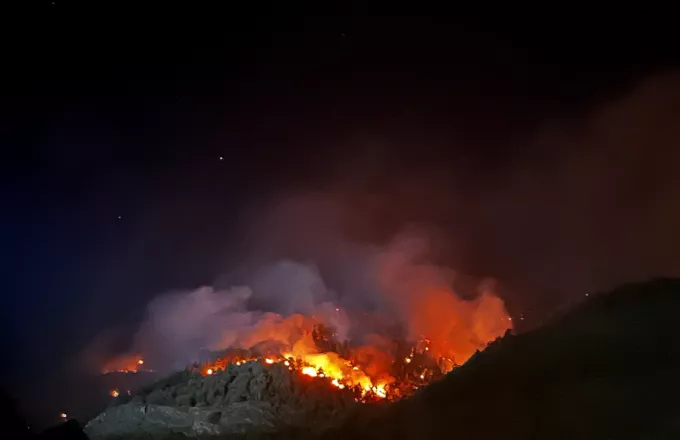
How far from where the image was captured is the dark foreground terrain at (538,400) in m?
8.44

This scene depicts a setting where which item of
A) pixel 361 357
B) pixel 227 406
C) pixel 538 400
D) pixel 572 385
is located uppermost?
pixel 361 357

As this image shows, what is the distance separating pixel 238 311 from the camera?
2972 cm

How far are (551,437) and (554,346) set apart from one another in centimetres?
251

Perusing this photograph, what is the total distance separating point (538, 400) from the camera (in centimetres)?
912

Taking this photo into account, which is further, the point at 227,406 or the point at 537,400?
the point at 227,406

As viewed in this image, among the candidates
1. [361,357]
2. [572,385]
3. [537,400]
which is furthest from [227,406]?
[361,357]

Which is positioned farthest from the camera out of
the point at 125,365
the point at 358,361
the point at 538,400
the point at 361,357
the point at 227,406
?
the point at 125,365

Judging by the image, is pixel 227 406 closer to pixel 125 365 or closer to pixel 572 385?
pixel 572 385

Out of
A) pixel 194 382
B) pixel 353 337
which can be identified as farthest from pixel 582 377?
pixel 353 337

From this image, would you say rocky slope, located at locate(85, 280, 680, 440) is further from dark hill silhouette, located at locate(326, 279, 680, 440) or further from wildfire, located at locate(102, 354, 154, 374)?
wildfire, located at locate(102, 354, 154, 374)

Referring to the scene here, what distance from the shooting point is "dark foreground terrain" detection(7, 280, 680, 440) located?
27.7 ft

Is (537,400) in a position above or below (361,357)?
below

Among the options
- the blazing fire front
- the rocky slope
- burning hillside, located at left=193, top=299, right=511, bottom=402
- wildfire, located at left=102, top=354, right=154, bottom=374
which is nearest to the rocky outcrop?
the rocky slope

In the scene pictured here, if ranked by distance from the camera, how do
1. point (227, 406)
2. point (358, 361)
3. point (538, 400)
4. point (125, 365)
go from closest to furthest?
1. point (538, 400)
2. point (227, 406)
3. point (358, 361)
4. point (125, 365)
